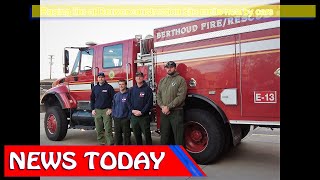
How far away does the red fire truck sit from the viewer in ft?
14.6

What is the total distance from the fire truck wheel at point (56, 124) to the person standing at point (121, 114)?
2203 millimetres

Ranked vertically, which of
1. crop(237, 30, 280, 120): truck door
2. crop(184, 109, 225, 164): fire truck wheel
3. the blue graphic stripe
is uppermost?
crop(237, 30, 280, 120): truck door

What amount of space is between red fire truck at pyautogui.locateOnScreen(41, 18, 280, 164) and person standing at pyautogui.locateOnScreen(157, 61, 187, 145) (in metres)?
0.23

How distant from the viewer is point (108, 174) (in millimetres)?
4664

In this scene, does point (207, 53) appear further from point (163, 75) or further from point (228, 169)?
point (228, 169)

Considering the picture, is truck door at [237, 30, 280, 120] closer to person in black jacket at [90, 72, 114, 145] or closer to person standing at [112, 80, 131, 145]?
person standing at [112, 80, 131, 145]

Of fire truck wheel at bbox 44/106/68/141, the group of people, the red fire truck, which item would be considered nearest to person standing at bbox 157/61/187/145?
the group of people

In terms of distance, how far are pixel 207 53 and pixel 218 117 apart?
117cm

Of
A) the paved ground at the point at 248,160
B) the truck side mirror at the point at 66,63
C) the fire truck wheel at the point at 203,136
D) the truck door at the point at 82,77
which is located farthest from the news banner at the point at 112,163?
the truck side mirror at the point at 66,63

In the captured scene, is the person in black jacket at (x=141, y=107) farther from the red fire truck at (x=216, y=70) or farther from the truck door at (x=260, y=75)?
the truck door at (x=260, y=75)

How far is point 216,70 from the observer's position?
4.89 m

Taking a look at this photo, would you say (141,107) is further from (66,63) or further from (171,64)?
(66,63)

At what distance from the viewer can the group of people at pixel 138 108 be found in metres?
5.06

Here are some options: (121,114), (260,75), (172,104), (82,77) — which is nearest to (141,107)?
(121,114)
